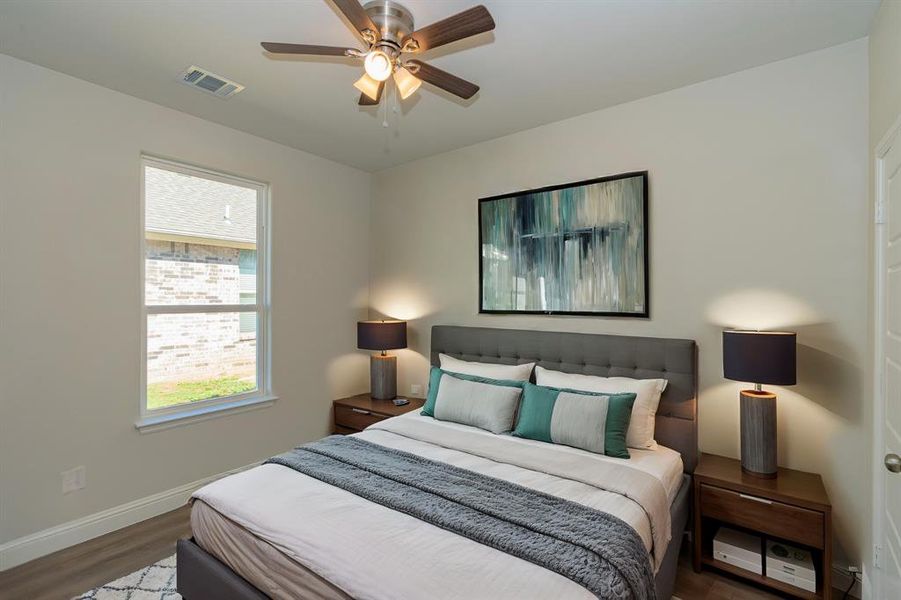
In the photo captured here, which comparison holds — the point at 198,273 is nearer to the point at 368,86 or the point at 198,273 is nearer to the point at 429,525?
the point at 368,86

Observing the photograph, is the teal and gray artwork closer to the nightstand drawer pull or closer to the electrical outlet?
the nightstand drawer pull

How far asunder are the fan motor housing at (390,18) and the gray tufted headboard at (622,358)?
2139 millimetres

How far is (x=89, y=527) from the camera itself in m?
2.65

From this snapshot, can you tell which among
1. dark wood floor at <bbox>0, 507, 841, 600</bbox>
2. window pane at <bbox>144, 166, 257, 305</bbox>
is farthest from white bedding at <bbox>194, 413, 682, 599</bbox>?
window pane at <bbox>144, 166, 257, 305</bbox>

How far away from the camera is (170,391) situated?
10.2 feet

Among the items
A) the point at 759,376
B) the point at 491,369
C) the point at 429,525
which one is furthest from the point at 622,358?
the point at 429,525

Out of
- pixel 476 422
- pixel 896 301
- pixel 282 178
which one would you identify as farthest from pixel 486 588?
pixel 282 178

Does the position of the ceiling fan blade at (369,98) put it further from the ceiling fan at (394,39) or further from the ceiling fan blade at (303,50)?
the ceiling fan blade at (303,50)

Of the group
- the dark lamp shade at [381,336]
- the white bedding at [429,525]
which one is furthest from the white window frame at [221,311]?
the white bedding at [429,525]

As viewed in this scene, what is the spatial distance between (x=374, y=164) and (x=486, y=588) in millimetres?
3772

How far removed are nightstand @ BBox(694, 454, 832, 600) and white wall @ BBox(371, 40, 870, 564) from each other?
0.92 feet

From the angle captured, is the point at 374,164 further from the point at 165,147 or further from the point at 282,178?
the point at 165,147

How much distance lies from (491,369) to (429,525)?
160 cm

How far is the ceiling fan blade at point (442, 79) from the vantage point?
194 centimetres
